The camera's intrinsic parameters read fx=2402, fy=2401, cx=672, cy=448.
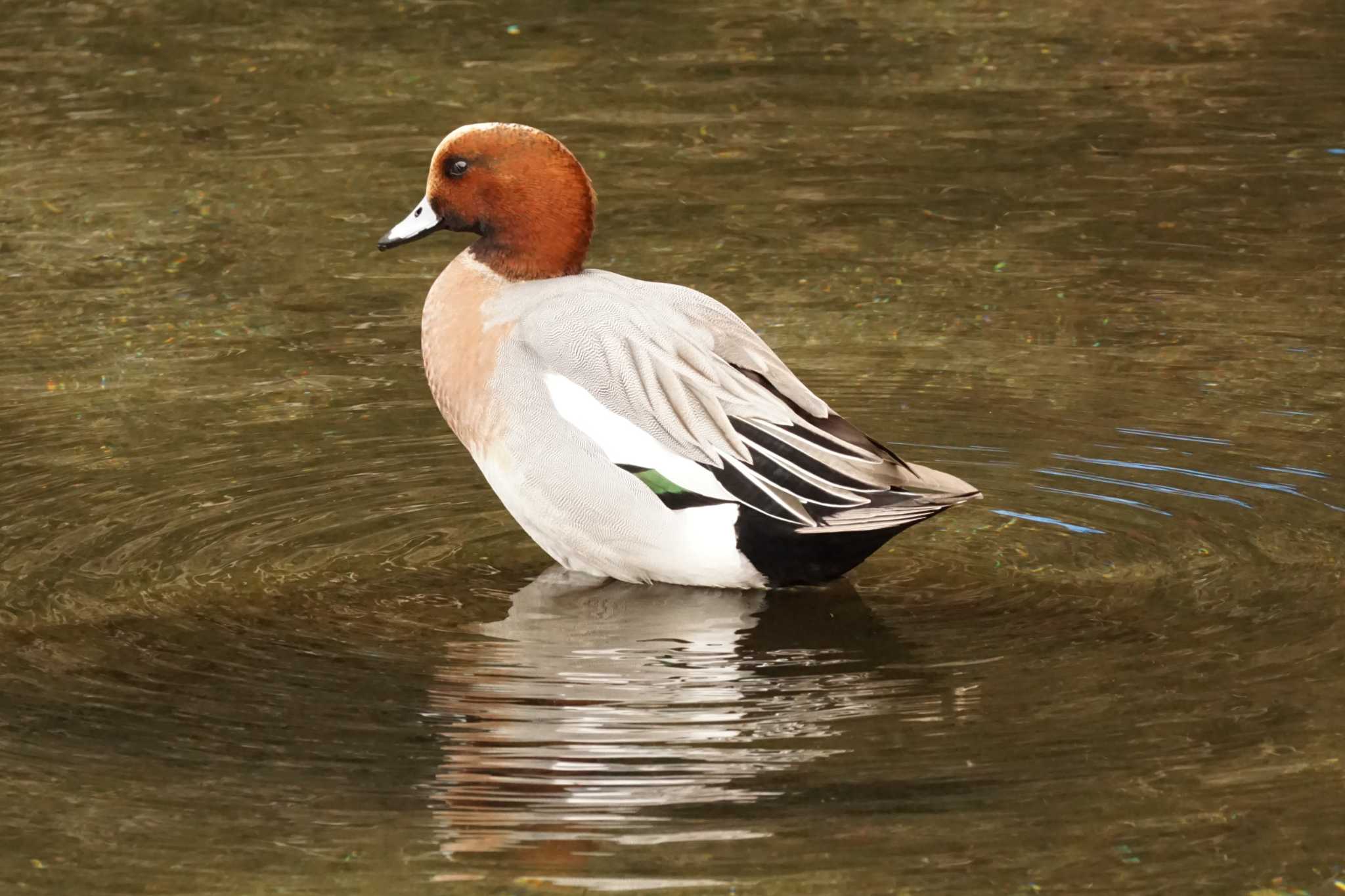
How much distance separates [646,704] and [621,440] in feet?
3.07

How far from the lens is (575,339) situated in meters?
6.23

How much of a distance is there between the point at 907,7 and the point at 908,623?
8090 mm

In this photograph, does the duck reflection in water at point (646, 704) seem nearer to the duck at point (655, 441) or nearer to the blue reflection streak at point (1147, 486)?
the duck at point (655, 441)

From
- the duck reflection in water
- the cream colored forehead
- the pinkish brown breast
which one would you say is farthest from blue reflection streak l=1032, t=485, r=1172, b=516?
the cream colored forehead

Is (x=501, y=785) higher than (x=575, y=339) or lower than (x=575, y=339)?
lower

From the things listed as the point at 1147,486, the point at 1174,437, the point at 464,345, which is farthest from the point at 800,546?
the point at 1174,437

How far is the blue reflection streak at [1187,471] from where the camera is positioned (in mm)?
6809

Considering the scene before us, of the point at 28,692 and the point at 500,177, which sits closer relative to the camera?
the point at 28,692

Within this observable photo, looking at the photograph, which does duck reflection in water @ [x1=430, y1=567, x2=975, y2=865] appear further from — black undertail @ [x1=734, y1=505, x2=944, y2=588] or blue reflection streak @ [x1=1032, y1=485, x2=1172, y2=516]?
blue reflection streak @ [x1=1032, y1=485, x2=1172, y2=516]

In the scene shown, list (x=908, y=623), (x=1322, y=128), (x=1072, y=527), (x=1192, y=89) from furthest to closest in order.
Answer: (x=1192, y=89) → (x=1322, y=128) → (x=1072, y=527) → (x=908, y=623)

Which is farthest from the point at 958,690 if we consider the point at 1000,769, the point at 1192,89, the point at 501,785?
the point at 1192,89

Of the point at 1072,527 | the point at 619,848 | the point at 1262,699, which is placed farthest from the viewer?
the point at 1072,527

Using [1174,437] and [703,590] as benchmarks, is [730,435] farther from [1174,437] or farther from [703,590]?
[1174,437]

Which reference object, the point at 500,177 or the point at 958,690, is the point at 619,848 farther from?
the point at 500,177
